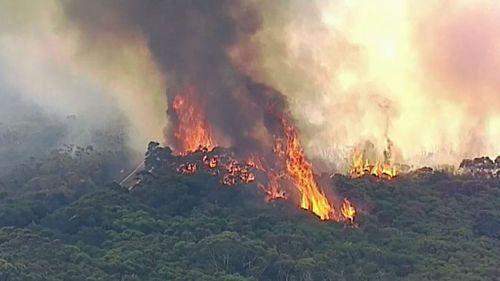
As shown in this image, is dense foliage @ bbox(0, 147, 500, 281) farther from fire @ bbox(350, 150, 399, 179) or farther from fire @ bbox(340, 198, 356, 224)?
fire @ bbox(350, 150, 399, 179)

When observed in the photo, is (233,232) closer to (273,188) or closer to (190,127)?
(273,188)

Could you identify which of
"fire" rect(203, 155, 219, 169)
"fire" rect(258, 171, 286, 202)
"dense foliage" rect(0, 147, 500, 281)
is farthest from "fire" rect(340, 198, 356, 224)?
"fire" rect(203, 155, 219, 169)

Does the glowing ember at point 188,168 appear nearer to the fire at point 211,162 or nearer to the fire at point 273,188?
the fire at point 211,162

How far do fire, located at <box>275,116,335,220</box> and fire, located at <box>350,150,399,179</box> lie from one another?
17.3 ft

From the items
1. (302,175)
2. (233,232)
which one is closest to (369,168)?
(302,175)

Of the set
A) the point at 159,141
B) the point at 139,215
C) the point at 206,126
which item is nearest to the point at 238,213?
the point at 139,215

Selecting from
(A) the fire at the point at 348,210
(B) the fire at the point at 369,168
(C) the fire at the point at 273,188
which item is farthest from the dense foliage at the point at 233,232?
(B) the fire at the point at 369,168

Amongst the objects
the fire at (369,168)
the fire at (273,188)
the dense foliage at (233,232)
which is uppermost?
the fire at (369,168)

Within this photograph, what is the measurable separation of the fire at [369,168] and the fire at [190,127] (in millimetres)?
9557

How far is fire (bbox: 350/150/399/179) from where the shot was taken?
7250cm

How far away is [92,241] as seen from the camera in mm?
57750

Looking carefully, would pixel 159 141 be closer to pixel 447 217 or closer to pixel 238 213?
pixel 238 213

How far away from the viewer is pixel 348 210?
62406 mm

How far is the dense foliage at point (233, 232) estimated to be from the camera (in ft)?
170
